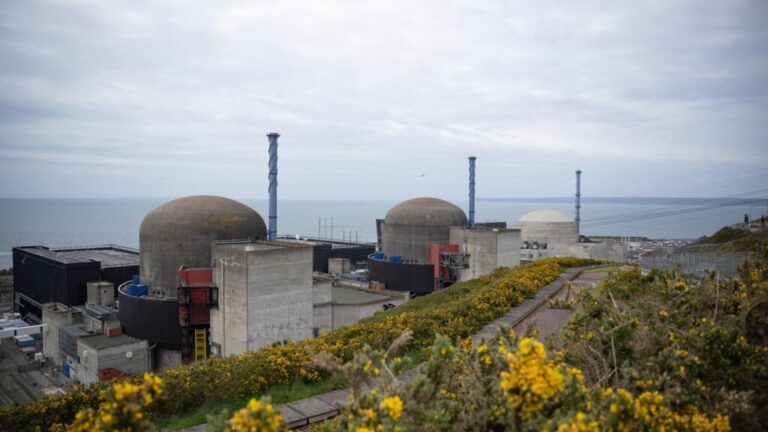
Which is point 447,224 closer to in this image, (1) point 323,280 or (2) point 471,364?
(1) point 323,280

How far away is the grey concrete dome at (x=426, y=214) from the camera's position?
40000 millimetres

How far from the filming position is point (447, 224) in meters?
40.0

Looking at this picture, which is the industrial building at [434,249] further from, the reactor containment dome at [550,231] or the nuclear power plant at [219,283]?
the reactor containment dome at [550,231]

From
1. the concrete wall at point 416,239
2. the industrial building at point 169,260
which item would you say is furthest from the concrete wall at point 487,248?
the industrial building at point 169,260

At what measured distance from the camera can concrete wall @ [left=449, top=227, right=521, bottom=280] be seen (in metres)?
36.2

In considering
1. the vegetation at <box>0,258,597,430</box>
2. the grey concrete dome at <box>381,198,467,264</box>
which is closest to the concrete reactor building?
the grey concrete dome at <box>381,198,467,264</box>

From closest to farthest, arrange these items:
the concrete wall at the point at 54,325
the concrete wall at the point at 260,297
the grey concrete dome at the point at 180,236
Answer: the concrete wall at the point at 260,297
the grey concrete dome at the point at 180,236
the concrete wall at the point at 54,325

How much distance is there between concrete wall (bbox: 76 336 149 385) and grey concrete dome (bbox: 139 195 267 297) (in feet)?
10.6

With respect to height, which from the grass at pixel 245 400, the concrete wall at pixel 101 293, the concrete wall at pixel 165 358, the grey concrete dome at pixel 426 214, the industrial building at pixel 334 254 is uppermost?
the grey concrete dome at pixel 426 214

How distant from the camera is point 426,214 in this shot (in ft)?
132

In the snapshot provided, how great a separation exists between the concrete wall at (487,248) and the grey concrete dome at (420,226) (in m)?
1.78

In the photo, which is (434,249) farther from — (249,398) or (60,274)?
(249,398)

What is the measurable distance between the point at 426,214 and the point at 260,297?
789 inches

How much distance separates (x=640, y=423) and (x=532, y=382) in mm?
1324
